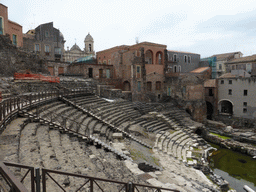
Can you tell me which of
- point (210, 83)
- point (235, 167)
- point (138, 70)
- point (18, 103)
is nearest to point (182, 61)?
point (210, 83)

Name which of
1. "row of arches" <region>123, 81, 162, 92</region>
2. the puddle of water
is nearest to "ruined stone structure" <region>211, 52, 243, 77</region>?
"row of arches" <region>123, 81, 162, 92</region>

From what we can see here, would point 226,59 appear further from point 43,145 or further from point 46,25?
point 43,145

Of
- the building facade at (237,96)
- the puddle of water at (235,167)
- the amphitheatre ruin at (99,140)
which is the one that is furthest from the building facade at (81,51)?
the puddle of water at (235,167)

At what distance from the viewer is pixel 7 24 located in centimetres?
2178

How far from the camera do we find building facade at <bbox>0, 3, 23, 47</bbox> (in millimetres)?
20734

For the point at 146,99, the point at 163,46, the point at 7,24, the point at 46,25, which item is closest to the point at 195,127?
the point at 146,99

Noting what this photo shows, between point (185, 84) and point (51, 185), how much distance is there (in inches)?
1105

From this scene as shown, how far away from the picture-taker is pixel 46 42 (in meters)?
32.4

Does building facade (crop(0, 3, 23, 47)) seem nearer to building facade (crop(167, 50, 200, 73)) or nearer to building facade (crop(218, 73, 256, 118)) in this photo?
building facade (crop(167, 50, 200, 73))

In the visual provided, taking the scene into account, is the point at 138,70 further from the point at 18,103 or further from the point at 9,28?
the point at 18,103

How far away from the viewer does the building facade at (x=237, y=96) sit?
93.1 feet

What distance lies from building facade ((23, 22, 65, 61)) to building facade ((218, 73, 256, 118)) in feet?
102

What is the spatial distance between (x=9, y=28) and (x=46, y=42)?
9.81 m

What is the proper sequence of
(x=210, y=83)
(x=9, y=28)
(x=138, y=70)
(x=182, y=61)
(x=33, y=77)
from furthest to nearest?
(x=182, y=61)
(x=210, y=83)
(x=138, y=70)
(x=9, y=28)
(x=33, y=77)
